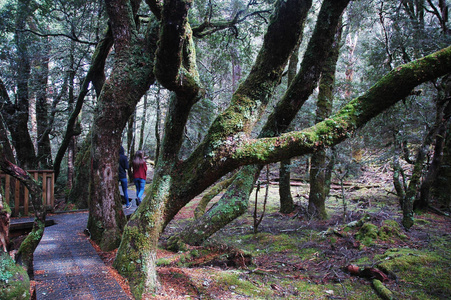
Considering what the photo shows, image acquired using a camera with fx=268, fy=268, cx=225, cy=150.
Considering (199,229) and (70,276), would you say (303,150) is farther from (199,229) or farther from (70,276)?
(70,276)

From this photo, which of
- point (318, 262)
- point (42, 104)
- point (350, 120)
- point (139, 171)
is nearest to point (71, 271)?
point (350, 120)

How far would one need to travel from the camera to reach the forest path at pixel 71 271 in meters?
2.98

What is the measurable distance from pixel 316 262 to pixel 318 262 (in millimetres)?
39

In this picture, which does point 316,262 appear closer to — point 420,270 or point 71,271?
point 420,270

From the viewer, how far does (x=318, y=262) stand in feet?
18.0

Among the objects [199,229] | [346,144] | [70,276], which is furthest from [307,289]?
[346,144]

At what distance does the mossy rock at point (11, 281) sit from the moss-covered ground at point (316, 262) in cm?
141

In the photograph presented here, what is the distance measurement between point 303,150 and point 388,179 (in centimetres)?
1275

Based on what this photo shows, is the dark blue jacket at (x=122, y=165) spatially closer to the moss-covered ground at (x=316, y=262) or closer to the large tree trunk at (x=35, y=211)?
the moss-covered ground at (x=316, y=262)

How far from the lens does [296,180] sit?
53.6 ft

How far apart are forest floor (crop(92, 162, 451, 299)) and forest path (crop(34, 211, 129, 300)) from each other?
36cm

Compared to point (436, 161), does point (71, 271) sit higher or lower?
lower

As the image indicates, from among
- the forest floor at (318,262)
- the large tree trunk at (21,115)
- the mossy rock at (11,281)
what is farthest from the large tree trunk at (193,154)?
the large tree trunk at (21,115)

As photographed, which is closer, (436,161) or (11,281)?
(11,281)
